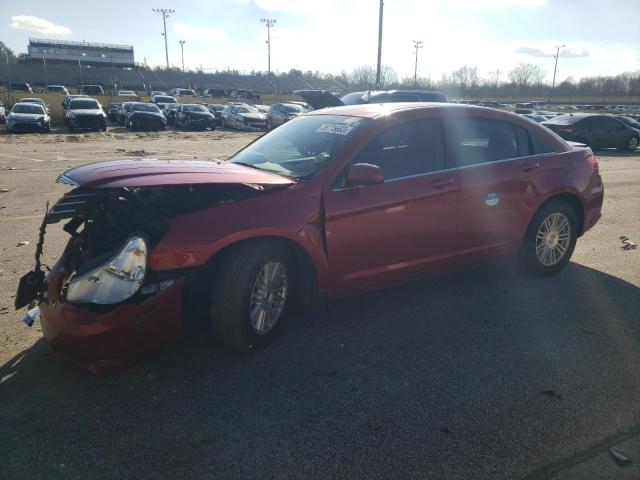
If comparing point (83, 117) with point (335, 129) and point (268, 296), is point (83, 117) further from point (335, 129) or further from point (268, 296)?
point (268, 296)

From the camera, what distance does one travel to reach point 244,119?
2838 cm

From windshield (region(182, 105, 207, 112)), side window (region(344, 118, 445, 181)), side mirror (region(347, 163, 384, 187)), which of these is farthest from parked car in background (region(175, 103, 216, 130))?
side mirror (region(347, 163, 384, 187))

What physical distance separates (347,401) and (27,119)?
24.2 m

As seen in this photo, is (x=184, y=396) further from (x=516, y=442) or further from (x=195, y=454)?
(x=516, y=442)

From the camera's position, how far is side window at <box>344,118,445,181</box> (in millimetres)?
4012

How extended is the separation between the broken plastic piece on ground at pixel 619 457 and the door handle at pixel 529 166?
9.00 feet

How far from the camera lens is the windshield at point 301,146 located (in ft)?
12.9

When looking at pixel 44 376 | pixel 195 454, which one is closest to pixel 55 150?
pixel 44 376

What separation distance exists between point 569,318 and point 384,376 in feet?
6.24

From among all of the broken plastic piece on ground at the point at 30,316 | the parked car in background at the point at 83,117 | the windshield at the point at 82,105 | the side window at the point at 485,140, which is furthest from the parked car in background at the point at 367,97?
the windshield at the point at 82,105

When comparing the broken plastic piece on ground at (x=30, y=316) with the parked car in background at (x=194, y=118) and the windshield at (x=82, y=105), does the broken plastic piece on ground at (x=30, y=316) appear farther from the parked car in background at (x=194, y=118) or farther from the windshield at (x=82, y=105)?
the parked car in background at (x=194, y=118)

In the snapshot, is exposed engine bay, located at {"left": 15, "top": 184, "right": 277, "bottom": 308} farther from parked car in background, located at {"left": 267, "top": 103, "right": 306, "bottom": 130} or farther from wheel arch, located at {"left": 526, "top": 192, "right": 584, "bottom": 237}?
parked car in background, located at {"left": 267, "top": 103, "right": 306, "bottom": 130}

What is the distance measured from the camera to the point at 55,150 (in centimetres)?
1662

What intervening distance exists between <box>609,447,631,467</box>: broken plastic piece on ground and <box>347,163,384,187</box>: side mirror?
2.09 meters
